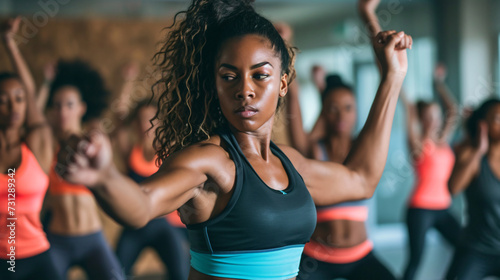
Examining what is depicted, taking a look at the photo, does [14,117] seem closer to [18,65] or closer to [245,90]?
[18,65]

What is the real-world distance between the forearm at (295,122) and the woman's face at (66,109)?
132 centimetres

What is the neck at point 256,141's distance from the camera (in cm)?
122

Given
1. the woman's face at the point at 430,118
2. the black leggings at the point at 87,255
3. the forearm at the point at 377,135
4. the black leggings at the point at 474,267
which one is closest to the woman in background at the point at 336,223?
the black leggings at the point at 474,267

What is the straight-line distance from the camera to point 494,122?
2977 mm

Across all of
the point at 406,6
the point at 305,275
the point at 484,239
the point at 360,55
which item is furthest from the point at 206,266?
the point at 406,6

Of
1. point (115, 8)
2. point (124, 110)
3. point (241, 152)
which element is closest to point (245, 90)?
point (241, 152)

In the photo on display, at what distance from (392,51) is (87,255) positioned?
2.03 meters

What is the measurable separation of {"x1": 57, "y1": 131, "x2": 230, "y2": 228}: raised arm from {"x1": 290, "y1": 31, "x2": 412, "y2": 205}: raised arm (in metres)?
0.31

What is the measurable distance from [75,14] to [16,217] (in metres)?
2.97

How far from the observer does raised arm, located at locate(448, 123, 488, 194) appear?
9.32ft

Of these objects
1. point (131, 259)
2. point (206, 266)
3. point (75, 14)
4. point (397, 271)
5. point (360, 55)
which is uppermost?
point (75, 14)

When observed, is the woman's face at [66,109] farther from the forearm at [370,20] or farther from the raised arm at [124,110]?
the forearm at [370,20]

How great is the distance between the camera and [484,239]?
2.73m

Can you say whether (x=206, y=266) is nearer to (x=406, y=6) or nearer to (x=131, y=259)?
(x=131, y=259)
